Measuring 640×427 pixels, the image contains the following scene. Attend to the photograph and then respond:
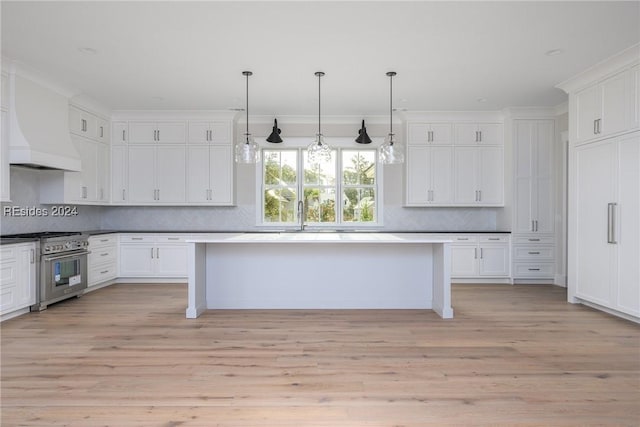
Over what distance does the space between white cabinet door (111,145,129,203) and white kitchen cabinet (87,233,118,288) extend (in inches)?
27.5

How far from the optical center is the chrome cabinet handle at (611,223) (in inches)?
161

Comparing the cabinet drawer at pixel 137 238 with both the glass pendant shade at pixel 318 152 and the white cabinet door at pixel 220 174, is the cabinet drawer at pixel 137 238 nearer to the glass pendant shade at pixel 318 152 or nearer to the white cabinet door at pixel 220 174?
the white cabinet door at pixel 220 174

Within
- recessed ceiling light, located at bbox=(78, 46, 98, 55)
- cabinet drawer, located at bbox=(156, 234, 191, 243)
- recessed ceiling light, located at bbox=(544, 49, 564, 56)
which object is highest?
recessed ceiling light, located at bbox=(544, 49, 564, 56)

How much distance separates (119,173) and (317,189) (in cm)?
320

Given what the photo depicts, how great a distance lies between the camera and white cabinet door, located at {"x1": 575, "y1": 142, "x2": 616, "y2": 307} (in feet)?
13.8

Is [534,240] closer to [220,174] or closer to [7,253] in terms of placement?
[220,174]

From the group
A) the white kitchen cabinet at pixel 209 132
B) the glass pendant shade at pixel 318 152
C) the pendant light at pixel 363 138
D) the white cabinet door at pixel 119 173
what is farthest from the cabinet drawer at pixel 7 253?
the pendant light at pixel 363 138

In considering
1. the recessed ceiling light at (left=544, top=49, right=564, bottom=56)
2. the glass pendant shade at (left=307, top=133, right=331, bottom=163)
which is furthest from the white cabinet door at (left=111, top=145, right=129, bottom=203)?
the recessed ceiling light at (left=544, top=49, right=564, bottom=56)

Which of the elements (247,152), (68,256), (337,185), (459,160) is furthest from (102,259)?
(459,160)

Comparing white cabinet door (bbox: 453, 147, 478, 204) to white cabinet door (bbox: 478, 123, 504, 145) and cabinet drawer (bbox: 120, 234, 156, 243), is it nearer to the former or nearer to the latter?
white cabinet door (bbox: 478, 123, 504, 145)

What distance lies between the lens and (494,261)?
6.08 metres

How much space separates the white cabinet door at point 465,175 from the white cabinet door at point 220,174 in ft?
11.9

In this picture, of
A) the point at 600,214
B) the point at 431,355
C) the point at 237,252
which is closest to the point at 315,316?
the point at 237,252

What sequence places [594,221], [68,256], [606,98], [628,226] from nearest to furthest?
[628,226], [606,98], [594,221], [68,256]
